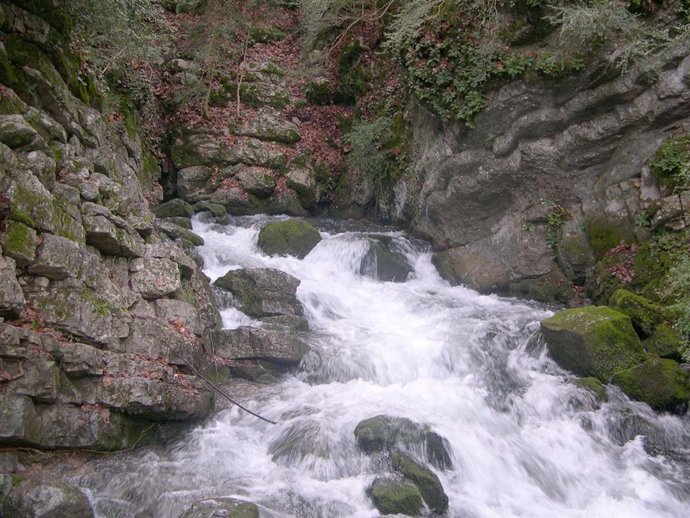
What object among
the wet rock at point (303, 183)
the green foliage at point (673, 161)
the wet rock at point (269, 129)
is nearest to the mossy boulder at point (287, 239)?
the wet rock at point (303, 183)

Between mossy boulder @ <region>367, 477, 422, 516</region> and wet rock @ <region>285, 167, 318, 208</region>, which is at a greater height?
wet rock @ <region>285, 167, 318, 208</region>

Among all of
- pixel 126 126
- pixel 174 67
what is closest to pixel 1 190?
pixel 126 126

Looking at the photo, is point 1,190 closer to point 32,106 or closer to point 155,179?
point 32,106

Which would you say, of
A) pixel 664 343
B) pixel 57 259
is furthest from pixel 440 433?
pixel 57 259

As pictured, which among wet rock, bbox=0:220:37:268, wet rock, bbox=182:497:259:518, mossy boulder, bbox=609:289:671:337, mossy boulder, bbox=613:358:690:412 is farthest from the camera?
mossy boulder, bbox=609:289:671:337

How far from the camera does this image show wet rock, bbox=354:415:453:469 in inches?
250

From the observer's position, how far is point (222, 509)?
4.96 m

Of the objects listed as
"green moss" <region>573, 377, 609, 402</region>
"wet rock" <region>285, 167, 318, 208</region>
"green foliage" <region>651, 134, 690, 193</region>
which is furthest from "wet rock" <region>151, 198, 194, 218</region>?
"green foliage" <region>651, 134, 690, 193</region>

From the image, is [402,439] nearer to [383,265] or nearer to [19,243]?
[19,243]

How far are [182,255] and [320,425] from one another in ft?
11.5

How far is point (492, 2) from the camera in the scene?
1108 centimetres

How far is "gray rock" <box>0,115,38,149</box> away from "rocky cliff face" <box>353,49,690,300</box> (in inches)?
337

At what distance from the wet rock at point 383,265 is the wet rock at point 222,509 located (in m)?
8.06

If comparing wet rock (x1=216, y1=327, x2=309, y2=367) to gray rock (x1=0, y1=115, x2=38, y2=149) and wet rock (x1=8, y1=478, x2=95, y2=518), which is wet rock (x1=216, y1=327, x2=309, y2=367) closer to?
wet rock (x1=8, y1=478, x2=95, y2=518)
